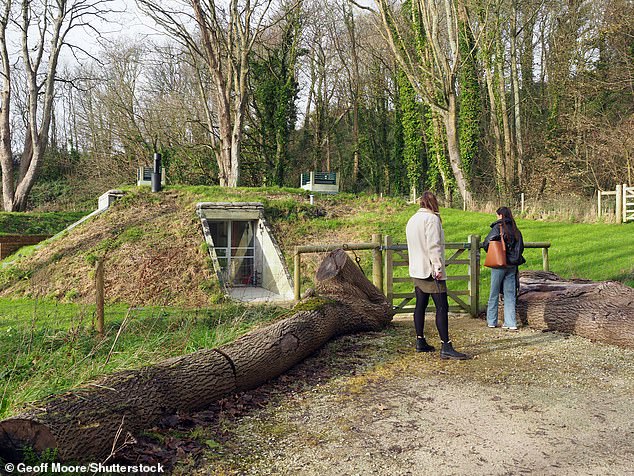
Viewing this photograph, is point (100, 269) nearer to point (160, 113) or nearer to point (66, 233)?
point (66, 233)

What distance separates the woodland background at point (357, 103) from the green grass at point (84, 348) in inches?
724

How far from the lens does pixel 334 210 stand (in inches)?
745

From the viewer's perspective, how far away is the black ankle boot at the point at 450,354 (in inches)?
230

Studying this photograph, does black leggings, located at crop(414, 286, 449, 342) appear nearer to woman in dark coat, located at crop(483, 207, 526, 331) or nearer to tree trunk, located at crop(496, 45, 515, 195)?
woman in dark coat, located at crop(483, 207, 526, 331)

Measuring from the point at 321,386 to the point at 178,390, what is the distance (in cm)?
150

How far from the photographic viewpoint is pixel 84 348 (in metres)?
5.02

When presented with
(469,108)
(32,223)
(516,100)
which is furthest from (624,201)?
(32,223)

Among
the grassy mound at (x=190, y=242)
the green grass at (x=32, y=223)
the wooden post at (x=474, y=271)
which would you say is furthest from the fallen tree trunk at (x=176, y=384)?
the green grass at (x=32, y=223)

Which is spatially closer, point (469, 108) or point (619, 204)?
point (619, 204)

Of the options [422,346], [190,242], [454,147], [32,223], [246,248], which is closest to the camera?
[422,346]

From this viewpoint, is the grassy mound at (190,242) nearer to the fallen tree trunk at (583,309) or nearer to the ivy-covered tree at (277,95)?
the fallen tree trunk at (583,309)

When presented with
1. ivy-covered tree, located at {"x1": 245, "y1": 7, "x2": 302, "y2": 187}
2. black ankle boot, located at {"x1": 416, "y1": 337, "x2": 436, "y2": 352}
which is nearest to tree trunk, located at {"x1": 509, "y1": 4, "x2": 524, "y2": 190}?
ivy-covered tree, located at {"x1": 245, "y1": 7, "x2": 302, "y2": 187}

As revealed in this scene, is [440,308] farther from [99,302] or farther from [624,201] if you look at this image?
[624,201]

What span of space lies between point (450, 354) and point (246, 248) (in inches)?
502
